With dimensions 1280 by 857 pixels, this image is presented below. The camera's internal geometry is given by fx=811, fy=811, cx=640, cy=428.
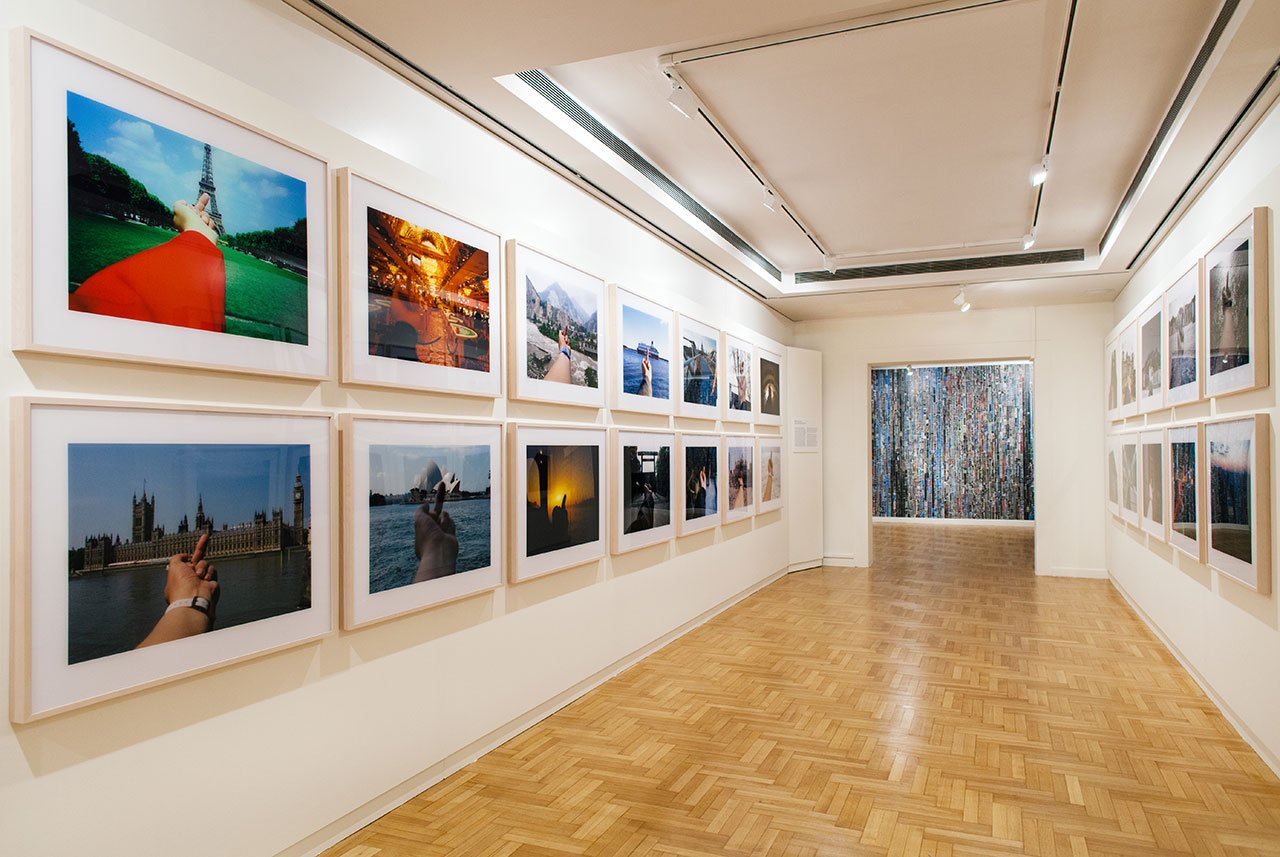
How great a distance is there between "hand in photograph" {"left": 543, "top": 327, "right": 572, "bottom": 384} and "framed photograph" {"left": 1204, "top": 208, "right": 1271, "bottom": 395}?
3929 millimetres

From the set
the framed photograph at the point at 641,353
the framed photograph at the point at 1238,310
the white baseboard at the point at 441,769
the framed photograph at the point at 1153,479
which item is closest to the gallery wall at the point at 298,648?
the white baseboard at the point at 441,769

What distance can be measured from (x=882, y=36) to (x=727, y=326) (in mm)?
4554

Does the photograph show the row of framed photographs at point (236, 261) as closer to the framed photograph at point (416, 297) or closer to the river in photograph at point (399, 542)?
the framed photograph at point (416, 297)

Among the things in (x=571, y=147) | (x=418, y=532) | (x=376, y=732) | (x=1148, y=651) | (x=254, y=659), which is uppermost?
(x=571, y=147)

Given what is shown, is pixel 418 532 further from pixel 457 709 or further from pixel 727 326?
pixel 727 326

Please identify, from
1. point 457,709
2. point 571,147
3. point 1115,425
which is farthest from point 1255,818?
point 1115,425

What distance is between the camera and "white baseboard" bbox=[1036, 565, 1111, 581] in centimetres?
1063

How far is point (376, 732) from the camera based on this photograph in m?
3.73

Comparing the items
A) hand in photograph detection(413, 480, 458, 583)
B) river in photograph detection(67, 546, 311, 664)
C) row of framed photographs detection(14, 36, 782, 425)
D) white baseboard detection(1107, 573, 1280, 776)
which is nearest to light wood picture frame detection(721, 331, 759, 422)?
row of framed photographs detection(14, 36, 782, 425)

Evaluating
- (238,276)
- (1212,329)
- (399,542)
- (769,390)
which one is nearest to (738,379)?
(769,390)

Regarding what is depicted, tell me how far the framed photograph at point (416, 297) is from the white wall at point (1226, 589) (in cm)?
418

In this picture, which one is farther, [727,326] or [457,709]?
[727,326]

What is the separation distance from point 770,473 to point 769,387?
3.52 ft

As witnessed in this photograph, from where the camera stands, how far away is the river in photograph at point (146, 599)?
2512 mm
